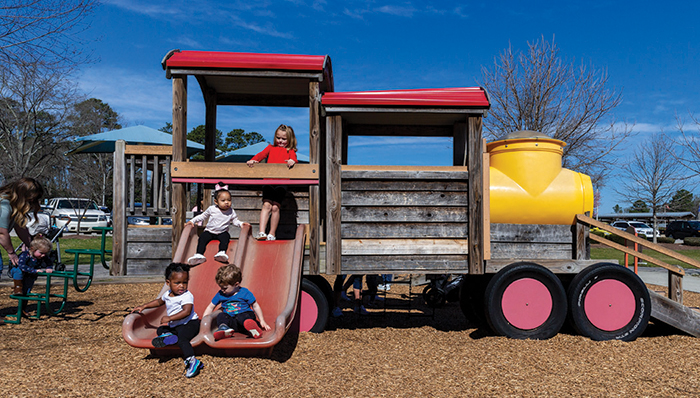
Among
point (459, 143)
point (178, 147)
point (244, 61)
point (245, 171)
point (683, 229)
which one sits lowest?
point (683, 229)

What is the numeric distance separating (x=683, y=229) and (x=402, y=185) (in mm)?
35380

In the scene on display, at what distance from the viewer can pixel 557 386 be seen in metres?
3.89

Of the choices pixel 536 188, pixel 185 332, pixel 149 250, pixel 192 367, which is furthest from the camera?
pixel 149 250

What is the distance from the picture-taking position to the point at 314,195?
5.70 m

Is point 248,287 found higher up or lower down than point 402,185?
lower down

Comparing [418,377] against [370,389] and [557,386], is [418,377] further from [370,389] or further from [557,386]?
[557,386]

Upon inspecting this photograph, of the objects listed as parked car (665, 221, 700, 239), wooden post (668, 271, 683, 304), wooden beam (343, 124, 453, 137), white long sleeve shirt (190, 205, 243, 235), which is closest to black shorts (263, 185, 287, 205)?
white long sleeve shirt (190, 205, 243, 235)

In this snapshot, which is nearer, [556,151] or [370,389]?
[370,389]

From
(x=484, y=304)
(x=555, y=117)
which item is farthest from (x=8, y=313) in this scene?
(x=555, y=117)

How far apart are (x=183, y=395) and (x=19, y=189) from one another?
13.4ft

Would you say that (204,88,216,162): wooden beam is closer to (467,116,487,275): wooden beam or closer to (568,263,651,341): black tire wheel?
(467,116,487,275): wooden beam

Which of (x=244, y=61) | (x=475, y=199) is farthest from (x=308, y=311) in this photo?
(x=244, y=61)

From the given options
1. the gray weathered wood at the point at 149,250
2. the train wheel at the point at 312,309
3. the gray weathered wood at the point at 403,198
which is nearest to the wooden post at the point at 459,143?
the gray weathered wood at the point at 403,198

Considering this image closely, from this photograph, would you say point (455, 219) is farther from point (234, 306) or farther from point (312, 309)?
point (234, 306)
